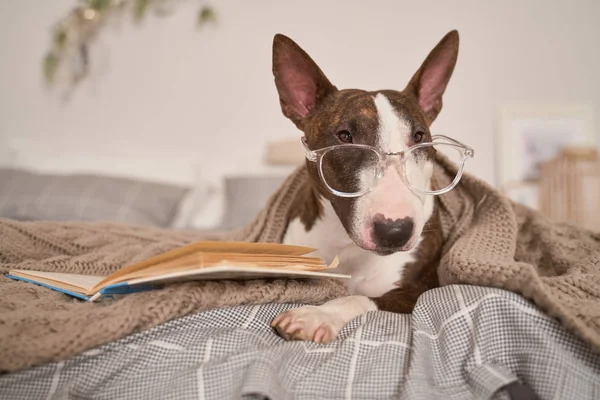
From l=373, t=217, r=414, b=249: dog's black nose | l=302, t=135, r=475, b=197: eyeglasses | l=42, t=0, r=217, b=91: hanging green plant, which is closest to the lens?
l=373, t=217, r=414, b=249: dog's black nose

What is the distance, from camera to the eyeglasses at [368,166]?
1093 mm

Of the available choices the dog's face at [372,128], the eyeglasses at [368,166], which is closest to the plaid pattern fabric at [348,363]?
the dog's face at [372,128]

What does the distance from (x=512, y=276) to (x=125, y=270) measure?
67cm

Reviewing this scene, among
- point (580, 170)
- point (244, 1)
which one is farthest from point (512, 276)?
point (244, 1)

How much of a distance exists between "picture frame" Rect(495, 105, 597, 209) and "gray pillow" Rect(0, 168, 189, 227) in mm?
2350

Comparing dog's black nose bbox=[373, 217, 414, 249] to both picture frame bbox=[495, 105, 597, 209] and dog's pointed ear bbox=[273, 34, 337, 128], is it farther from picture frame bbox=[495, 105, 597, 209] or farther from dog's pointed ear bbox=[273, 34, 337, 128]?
picture frame bbox=[495, 105, 597, 209]

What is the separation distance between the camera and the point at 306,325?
0.86 m

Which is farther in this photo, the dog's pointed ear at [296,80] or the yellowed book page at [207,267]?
the dog's pointed ear at [296,80]

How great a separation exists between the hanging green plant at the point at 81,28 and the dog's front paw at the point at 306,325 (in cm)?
330

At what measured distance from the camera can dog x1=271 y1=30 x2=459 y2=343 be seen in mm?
989

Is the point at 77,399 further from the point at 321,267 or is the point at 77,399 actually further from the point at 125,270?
the point at 321,267

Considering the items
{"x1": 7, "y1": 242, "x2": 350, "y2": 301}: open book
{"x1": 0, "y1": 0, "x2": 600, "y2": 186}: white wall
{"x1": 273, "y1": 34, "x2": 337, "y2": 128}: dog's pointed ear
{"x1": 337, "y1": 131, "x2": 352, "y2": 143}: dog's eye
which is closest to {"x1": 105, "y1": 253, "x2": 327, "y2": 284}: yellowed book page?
{"x1": 7, "y1": 242, "x2": 350, "y2": 301}: open book

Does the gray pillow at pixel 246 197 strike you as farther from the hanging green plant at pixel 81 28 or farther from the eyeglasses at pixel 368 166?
the eyeglasses at pixel 368 166

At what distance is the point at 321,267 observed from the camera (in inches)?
38.2
